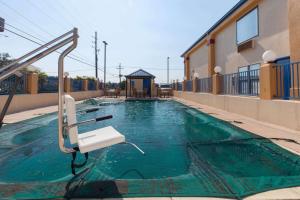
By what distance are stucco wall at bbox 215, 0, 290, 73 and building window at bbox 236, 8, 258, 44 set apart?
0.37 meters

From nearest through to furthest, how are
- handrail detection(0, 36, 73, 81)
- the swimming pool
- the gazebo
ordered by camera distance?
handrail detection(0, 36, 73, 81), the swimming pool, the gazebo

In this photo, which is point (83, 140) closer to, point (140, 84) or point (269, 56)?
point (269, 56)

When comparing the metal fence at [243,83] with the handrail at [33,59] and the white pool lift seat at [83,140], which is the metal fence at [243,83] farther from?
the handrail at [33,59]

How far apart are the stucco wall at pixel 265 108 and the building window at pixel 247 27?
3483 mm

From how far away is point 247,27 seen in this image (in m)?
12.6

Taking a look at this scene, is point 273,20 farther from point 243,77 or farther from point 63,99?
point 63,99

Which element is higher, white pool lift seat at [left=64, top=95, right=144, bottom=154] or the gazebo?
the gazebo

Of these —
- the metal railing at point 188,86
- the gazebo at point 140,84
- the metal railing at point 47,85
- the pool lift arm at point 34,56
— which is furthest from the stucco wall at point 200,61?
the pool lift arm at point 34,56

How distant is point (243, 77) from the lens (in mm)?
10070

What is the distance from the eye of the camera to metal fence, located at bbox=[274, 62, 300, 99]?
22.4 feet

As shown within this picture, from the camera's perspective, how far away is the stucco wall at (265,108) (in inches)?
250

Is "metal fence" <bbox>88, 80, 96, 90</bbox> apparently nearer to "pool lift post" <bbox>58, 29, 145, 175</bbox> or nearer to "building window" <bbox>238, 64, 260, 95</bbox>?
"building window" <bbox>238, 64, 260, 95</bbox>

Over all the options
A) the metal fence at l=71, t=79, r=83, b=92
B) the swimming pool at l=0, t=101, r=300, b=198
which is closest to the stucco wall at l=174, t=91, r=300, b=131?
the swimming pool at l=0, t=101, r=300, b=198

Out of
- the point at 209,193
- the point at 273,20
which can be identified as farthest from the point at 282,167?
the point at 273,20
